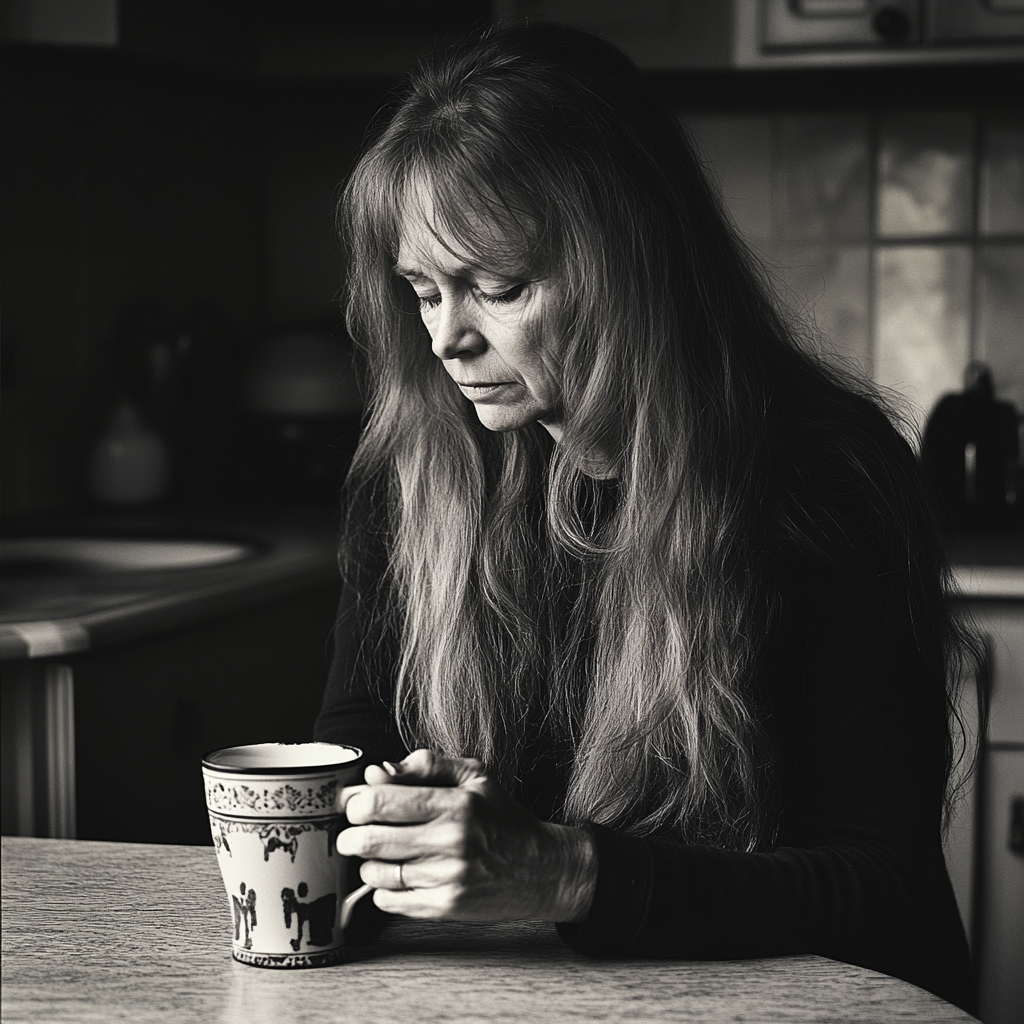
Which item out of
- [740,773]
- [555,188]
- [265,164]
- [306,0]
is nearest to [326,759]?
[740,773]

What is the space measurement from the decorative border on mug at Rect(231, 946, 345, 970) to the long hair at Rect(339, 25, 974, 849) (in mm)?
289

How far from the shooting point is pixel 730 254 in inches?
41.3

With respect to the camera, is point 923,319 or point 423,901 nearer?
point 423,901

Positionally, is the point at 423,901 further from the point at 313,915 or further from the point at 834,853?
the point at 834,853

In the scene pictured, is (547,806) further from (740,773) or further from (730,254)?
(730,254)

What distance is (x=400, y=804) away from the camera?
69cm

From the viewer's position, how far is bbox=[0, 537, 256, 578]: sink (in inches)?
73.1

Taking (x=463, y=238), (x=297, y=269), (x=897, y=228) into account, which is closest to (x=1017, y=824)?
(x=897, y=228)

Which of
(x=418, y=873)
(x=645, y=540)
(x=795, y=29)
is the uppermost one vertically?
(x=795, y=29)

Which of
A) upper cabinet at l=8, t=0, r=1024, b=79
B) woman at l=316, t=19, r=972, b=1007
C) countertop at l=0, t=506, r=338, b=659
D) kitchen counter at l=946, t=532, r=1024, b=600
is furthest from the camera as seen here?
upper cabinet at l=8, t=0, r=1024, b=79

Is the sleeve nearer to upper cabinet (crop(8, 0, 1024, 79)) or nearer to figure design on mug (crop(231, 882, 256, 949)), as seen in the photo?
figure design on mug (crop(231, 882, 256, 949))

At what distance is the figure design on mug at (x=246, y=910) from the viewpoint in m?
0.69

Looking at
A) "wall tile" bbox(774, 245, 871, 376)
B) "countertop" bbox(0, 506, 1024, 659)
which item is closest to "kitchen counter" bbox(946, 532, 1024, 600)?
"countertop" bbox(0, 506, 1024, 659)

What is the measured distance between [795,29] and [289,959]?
5.79ft
